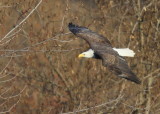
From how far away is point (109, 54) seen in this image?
8953 mm

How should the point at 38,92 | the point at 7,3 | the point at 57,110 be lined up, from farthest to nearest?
the point at 38,92
the point at 57,110
the point at 7,3

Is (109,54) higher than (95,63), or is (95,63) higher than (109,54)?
(109,54)

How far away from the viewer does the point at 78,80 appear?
12.3 m

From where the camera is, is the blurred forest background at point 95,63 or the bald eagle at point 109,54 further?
the blurred forest background at point 95,63

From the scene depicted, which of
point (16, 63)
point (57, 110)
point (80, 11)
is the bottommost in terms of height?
point (57, 110)

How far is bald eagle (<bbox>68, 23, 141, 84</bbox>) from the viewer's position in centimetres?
838

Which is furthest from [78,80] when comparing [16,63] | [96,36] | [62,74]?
[96,36]

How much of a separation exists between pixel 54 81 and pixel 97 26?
126cm

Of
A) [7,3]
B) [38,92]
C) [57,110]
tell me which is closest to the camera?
[7,3]

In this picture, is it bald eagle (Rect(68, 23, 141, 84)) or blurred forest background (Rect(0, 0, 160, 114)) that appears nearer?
bald eagle (Rect(68, 23, 141, 84))

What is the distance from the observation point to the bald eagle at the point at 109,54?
27.5 feet

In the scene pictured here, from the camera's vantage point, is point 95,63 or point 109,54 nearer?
point 109,54

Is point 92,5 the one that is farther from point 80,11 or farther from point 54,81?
point 54,81

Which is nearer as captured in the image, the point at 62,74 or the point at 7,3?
the point at 7,3
